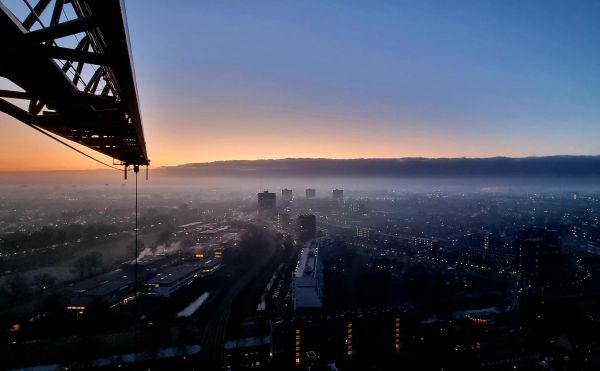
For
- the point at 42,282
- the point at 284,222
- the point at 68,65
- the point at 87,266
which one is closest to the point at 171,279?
the point at 87,266

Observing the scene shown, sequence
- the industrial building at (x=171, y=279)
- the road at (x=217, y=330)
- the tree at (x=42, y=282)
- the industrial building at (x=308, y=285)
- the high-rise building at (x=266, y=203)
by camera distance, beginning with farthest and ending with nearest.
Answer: the high-rise building at (x=266, y=203)
the tree at (x=42, y=282)
the industrial building at (x=171, y=279)
the industrial building at (x=308, y=285)
the road at (x=217, y=330)

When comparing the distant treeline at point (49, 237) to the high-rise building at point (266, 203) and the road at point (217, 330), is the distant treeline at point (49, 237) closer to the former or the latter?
the road at point (217, 330)

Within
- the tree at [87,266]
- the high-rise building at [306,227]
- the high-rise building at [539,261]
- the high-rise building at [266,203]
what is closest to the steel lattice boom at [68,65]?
the tree at [87,266]

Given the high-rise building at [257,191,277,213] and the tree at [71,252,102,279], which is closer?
the tree at [71,252,102,279]

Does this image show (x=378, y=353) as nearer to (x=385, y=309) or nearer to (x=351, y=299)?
(x=385, y=309)

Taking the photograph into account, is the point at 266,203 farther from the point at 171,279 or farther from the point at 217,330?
the point at 217,330

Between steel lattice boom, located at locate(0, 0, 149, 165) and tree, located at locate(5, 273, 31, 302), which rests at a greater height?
steel lattice boom, located at locate(0, 0, 149, 165)

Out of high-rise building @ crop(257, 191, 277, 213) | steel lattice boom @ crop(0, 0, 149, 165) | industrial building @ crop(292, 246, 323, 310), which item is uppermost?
steel lattice boom @ crop(0, 0, 149, 165)

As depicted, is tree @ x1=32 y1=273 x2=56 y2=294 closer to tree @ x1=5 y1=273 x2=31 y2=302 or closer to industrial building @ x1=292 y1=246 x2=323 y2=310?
tree @ x1=5 y1=273 x2=31 y2=302

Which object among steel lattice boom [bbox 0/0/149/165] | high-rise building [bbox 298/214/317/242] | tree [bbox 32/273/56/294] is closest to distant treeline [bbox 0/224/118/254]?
tree [bbox 32/273/56/294]
